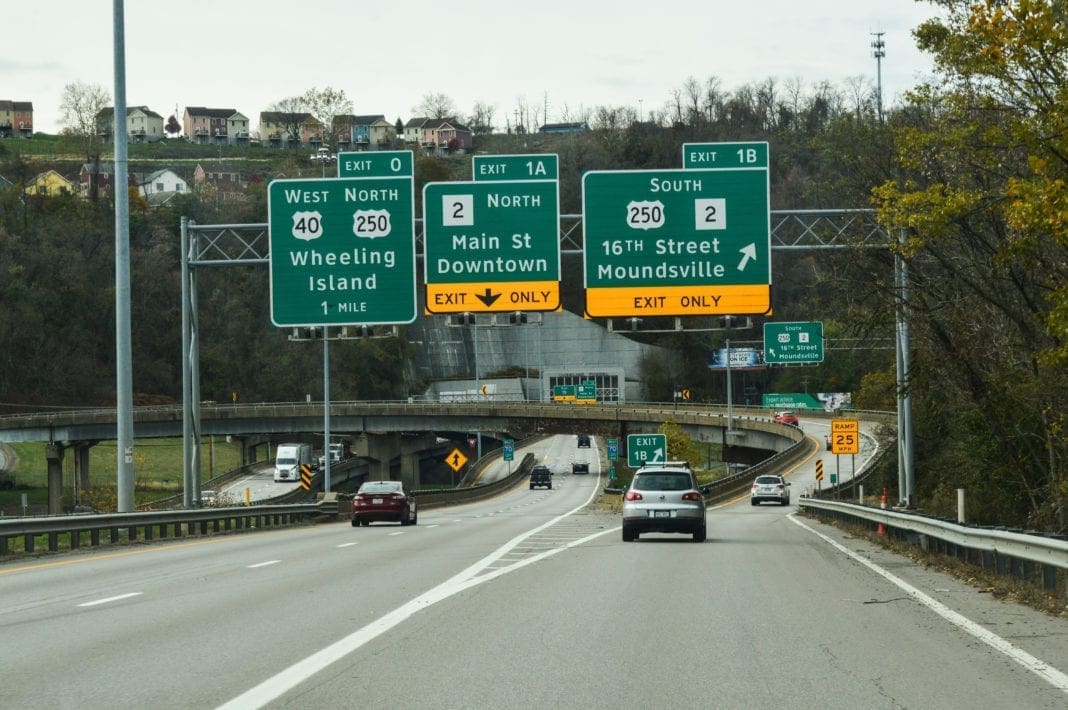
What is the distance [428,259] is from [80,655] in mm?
24052

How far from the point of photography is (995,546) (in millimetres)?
16500

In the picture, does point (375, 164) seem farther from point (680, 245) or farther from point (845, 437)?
point (845, 437)

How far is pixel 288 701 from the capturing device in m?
8.63

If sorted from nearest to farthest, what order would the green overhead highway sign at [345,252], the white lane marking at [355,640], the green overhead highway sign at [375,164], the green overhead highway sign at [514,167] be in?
1. the white lane marking at [355,640]
2. the green overhead highway sign at [345,252]
3. the green overhead highway sign at [375,164]
4. the green overhead highway sign at [514,167]

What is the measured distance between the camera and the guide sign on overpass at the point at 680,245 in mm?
33125

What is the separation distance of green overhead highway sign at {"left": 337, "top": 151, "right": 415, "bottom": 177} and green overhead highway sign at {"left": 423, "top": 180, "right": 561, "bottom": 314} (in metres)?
2.69

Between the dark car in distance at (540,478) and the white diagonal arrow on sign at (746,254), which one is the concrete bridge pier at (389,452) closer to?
the dark car in distance at (540,478)

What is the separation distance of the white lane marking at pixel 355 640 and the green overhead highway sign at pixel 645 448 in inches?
2048

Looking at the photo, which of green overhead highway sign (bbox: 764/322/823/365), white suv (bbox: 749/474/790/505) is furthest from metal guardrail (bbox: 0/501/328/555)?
green overhead highway sign (bbox: 764/322/823/365)

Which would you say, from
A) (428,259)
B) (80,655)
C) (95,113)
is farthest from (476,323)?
(95,113)

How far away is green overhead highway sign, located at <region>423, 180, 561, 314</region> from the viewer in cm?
3400

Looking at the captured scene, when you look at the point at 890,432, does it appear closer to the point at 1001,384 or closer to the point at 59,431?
the point at 1001,384

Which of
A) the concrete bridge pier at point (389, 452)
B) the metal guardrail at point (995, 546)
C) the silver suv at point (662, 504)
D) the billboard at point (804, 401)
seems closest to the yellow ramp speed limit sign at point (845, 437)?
the metal guardrail at point (995, 546)

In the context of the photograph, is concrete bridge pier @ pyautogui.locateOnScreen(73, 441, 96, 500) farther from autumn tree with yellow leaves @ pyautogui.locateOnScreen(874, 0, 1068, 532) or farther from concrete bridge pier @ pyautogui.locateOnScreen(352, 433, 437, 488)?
autumn tree with yellow leaves @ pyautogui.locateOnScreen(874, 0, 1068, 532)
